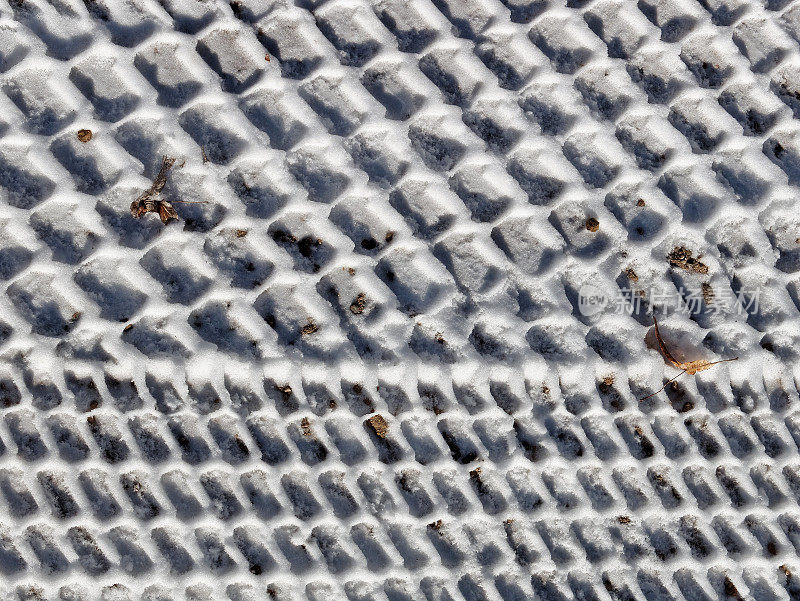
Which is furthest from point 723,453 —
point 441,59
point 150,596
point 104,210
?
point 104,210

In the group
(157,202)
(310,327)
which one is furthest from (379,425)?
(157,202)

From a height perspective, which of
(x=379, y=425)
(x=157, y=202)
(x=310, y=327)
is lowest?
(x=379, y=425)

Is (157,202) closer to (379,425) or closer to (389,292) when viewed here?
(389,292)

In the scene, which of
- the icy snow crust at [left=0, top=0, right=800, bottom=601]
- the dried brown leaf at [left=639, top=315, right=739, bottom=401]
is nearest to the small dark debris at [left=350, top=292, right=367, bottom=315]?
the icy snow crust at [left=0, top=0, right=800, bottom=601]

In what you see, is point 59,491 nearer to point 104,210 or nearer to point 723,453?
point 104,210

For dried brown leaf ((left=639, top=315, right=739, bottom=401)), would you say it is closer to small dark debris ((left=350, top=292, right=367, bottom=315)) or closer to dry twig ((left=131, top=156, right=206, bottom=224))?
small dark debris ((left=350, top=292, right=367, bottom=315))

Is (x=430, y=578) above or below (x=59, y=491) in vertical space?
below

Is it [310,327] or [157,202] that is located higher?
[157,202]

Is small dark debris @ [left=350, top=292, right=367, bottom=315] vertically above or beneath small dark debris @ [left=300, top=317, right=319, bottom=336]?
above

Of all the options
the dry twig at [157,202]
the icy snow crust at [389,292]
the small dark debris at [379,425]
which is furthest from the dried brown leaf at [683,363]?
the dry twig at [157,202]
